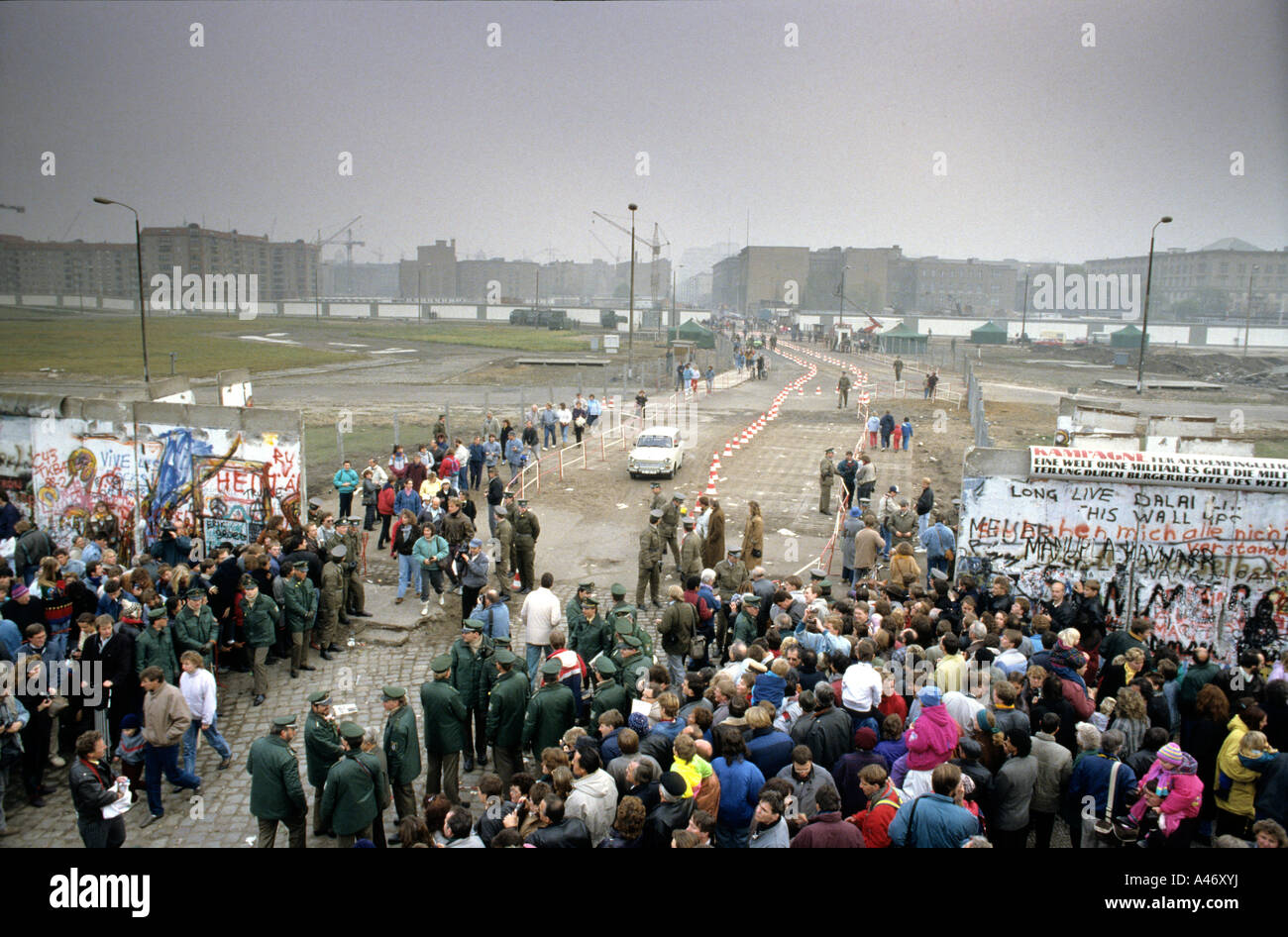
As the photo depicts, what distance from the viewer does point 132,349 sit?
75062mm

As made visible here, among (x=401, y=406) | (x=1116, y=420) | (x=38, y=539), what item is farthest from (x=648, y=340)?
(x=38, y=539)

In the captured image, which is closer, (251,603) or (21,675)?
(21,675)

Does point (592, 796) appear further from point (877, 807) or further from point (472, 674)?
point (472, 674)

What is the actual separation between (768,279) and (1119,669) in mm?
159483

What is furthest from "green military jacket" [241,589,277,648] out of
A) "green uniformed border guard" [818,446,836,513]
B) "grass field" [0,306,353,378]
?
"grass field" [0,306,353,378]

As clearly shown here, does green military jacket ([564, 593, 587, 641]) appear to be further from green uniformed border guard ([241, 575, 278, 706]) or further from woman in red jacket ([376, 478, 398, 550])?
woman in red jacket ([376, 478, 398, 550])

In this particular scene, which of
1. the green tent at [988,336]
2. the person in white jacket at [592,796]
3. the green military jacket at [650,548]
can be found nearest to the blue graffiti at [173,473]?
the green military jacket at [650,548]

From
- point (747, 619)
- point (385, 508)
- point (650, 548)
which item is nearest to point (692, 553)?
point (650, 548)

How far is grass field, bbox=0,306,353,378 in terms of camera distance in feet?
202

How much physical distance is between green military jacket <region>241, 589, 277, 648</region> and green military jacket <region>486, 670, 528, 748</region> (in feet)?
12.3

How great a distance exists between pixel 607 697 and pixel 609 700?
0.03 metres

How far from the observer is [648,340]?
99.9m
